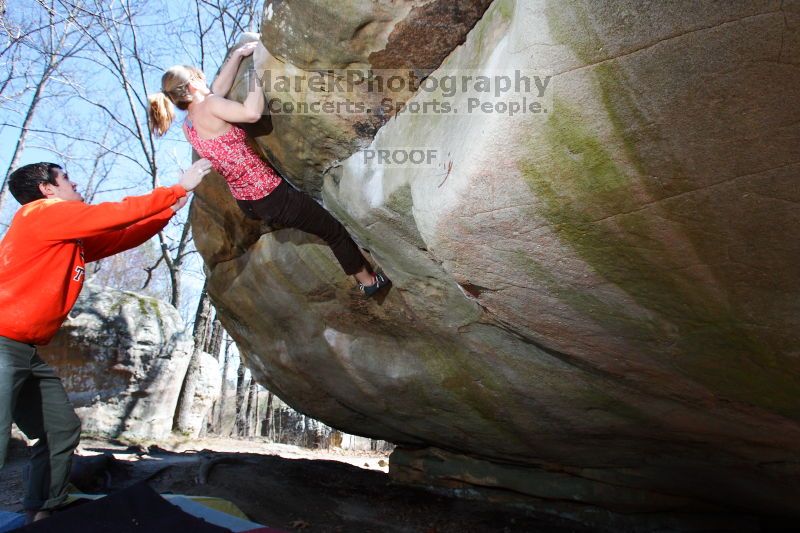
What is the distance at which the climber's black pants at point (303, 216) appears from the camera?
399 centimetres

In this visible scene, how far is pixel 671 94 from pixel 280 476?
526cm

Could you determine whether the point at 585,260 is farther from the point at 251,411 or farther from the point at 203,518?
the point at 251,411

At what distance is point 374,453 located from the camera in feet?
50.7

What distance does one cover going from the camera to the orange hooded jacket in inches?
125

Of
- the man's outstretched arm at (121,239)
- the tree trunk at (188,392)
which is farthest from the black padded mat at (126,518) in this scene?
the tree trunk at (188,392)

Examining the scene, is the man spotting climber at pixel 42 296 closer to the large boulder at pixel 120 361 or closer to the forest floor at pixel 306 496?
the forest floor at pixel 306 496

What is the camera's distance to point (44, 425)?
11.1ft

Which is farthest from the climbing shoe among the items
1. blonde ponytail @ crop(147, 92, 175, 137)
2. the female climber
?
blonde ponytail @ crop(147, 92, 175, 137)

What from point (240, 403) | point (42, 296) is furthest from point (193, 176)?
point (240, 403)

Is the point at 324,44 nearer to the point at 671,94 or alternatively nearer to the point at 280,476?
the point at 671,94

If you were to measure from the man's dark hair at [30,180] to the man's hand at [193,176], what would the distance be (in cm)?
80

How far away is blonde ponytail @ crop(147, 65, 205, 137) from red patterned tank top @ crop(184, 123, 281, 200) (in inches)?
7.2

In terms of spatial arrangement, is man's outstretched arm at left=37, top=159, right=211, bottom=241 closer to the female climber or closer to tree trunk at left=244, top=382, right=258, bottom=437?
the female climber

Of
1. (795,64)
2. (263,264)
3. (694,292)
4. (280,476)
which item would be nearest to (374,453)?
(280,476)
